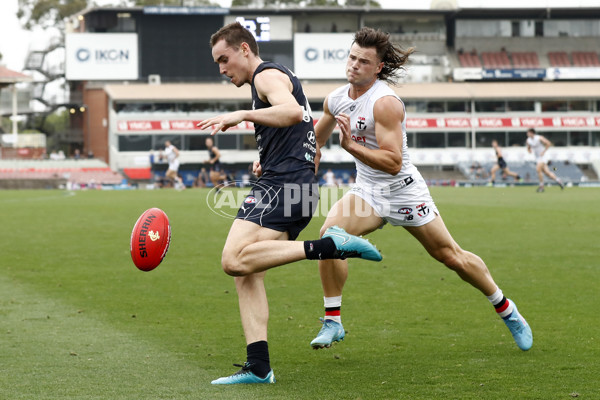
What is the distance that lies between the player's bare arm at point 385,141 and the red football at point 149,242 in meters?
1.45

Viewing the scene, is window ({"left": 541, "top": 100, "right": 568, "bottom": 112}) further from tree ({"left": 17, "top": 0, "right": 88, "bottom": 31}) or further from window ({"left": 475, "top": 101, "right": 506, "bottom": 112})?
tree ({"left": 17, "top": 0, "right": 88, "bottom": 31})

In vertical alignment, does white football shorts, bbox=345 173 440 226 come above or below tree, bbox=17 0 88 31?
below

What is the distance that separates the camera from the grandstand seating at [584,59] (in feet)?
243

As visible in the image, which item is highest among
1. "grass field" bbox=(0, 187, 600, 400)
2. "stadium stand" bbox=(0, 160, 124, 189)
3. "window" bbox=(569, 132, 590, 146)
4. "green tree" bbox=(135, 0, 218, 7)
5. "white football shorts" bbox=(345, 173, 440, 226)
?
"green tree" bbox=(135, 0, 218, 7)

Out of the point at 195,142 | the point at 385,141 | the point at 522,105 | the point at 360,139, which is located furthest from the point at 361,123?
the point at 522,105

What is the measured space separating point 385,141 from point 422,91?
63930 millimetres

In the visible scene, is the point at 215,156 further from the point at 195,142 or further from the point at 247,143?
the point at 195,142

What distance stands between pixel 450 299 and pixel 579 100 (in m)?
65.4

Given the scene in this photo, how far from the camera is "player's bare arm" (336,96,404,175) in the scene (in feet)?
20.2

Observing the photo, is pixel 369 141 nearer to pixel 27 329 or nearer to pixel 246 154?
pixel 27 329

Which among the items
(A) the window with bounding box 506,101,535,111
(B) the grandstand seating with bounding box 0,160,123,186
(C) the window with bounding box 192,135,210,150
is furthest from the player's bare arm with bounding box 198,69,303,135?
(A) the window with bounding box 506,101,535,111

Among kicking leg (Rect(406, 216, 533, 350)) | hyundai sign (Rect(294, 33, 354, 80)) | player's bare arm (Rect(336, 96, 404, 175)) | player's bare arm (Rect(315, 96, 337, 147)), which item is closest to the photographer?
player's bare arm (Rect(336, 96, 404, 175))

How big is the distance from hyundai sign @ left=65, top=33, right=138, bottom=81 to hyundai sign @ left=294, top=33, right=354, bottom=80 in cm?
1296

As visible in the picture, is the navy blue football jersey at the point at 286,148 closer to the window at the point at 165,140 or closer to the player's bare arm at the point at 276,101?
the player's bare arm at the point at 276,101
